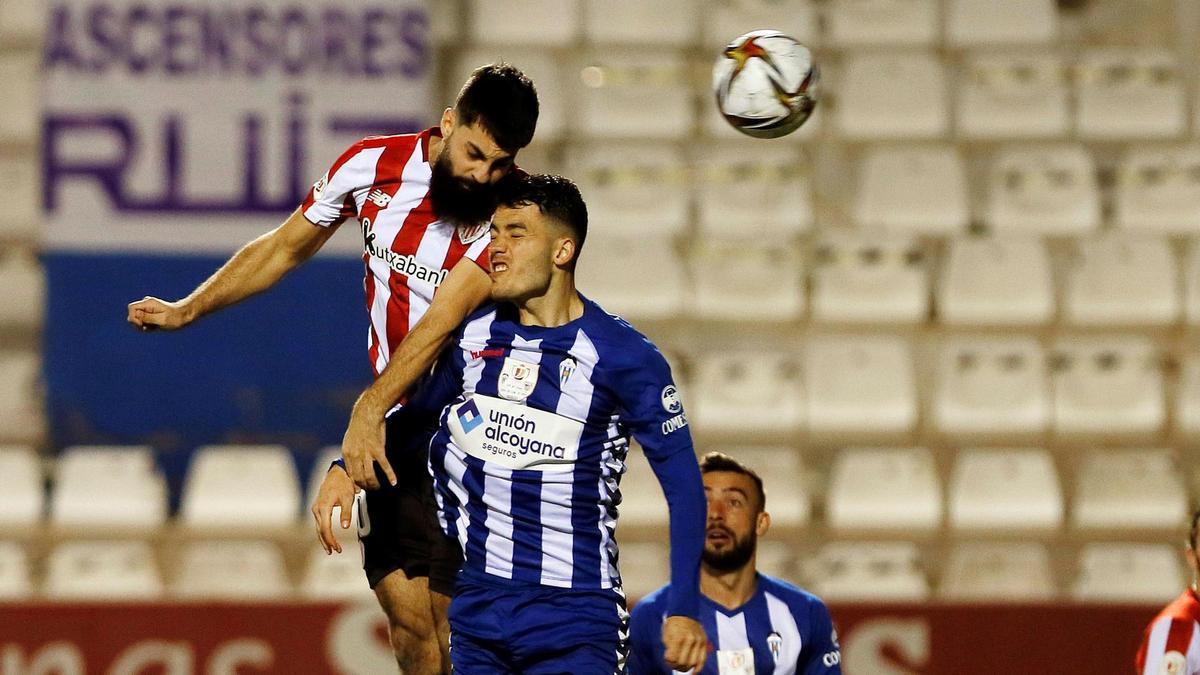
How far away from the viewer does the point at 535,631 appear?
3834 millimetres

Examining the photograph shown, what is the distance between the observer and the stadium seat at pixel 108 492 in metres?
7.77

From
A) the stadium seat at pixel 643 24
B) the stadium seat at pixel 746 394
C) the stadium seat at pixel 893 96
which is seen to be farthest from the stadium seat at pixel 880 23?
the stadium seat at pixel 746 394

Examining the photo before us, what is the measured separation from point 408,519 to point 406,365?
0.50 m

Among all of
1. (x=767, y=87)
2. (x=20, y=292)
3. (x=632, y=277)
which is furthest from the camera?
(x=20, y=292)

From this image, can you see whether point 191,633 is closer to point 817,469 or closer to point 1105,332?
point 817,469

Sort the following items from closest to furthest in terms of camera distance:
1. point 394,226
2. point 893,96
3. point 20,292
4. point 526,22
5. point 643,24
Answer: point 394,226
point 20,292
point 893,96
point 526,22
point 643,24

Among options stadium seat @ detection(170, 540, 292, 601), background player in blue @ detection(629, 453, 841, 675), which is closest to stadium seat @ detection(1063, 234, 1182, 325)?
background player in blue @ detection(629, 453, 841, 675)

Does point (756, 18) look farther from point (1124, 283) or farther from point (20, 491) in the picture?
point (20, 491)

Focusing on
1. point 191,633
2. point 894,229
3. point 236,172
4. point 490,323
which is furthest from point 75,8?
point 490,323

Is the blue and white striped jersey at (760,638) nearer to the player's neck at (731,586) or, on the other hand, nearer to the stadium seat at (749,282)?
the player's neck at (731,586)

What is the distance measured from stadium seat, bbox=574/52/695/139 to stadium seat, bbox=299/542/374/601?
8.69 ft

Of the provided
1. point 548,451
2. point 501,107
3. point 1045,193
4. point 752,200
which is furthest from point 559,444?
point 1045,193

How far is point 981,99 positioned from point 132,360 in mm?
4399

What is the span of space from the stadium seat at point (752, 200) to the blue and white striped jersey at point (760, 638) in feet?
11.8
